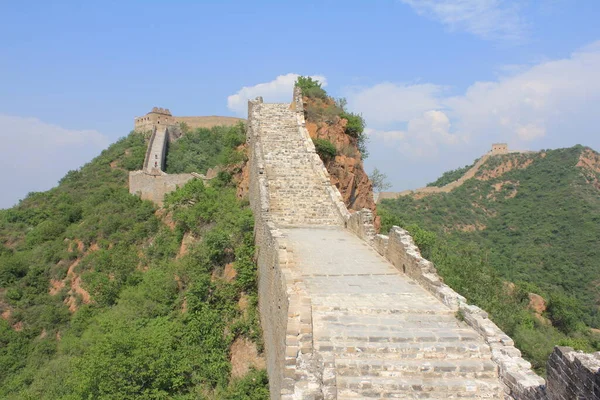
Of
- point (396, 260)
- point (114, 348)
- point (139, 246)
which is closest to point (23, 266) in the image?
point (139, 246)

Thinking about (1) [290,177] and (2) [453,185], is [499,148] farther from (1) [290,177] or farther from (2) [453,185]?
(1) [290,177]

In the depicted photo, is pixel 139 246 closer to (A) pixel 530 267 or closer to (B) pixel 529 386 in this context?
(B) pixel 529 386

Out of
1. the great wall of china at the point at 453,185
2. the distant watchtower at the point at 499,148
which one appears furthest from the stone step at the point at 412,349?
the distant watchtower at the point at 499,148

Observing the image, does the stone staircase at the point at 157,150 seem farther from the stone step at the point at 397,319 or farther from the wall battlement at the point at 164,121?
the stone step at the point at 397,319

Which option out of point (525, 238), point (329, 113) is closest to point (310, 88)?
point (329, 113)

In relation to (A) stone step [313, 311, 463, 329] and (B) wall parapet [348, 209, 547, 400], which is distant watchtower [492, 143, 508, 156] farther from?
(A) stone step [313, 311, 463, 329]

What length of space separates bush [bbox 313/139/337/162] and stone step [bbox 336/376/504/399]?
493 inches

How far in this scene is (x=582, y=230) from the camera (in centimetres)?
3862

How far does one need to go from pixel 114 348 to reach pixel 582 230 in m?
39.5

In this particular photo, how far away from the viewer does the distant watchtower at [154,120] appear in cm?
3859

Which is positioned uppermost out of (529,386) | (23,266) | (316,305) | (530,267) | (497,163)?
(497,163)

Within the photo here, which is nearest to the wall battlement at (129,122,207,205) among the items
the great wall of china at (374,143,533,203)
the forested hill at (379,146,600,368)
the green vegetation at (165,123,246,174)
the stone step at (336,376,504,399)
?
the green vegetation at (165,123,246,174)

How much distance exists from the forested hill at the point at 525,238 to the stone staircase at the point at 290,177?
5.10 meters

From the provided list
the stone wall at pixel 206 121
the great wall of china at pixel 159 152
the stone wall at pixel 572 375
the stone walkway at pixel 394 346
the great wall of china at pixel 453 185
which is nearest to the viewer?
the stone wall at pixel 572 375
